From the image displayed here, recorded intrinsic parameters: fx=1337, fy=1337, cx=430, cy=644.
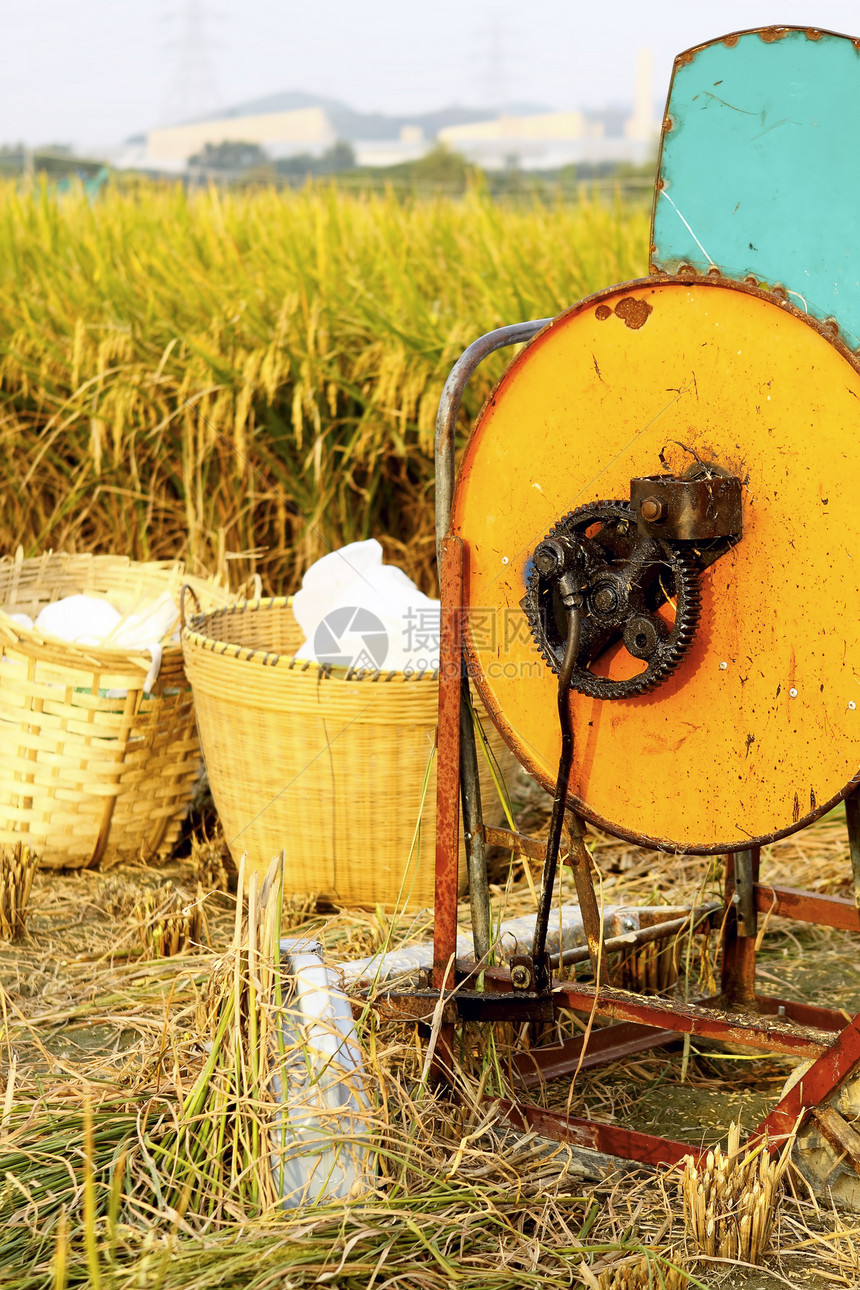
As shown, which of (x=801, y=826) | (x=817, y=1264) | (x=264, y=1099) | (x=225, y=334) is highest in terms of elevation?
(x=225, y=334)

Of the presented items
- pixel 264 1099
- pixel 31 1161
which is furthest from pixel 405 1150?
pixel 31 1161

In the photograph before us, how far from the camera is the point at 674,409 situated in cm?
156

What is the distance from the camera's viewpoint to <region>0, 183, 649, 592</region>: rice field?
12.2 feet

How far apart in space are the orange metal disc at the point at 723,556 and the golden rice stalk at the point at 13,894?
127 cm

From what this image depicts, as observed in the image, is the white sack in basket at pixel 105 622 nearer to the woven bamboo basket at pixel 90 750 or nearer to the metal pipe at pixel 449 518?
the woven bamboo basket at pixel 90 750

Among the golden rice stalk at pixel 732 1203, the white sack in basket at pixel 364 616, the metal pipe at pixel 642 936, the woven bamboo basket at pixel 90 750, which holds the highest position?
the white sack in basket at pixel 364 616

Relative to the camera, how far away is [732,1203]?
1.58 meters

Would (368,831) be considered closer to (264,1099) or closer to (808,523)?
(264,1099)

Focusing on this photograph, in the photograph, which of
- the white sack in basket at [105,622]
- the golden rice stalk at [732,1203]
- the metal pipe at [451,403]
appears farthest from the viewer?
the white sack in basket at [105,622]

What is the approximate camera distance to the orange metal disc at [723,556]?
1455 mm

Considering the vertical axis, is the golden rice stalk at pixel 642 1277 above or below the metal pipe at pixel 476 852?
below

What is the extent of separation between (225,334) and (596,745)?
8.19 ft

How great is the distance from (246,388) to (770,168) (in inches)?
88.4

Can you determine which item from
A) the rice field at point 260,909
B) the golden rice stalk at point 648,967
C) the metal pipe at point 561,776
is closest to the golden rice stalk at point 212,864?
the rice field at point 260,909
